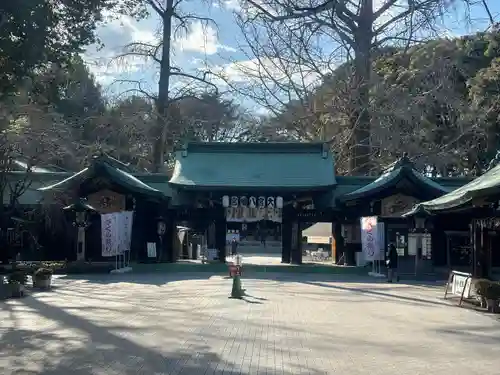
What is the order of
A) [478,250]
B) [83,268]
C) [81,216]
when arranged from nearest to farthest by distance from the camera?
1. [478,250]
2. [81,216]
3. [83,268]

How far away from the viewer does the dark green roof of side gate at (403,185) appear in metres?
27.9

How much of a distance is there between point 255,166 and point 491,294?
1896 cm

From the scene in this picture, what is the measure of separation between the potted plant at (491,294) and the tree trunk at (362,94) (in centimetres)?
2014

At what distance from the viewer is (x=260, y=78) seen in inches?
1487

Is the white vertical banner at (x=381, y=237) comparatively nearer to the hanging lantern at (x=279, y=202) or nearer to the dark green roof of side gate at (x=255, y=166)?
the dark green roof of side gate at (x=255, y=166)

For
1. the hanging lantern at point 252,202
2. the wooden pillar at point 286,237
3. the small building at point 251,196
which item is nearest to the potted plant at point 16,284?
the small building at point 251,196

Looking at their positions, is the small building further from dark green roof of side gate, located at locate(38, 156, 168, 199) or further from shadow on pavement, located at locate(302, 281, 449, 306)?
shadow on pavement, located at locate(302, 281, 449, 306)

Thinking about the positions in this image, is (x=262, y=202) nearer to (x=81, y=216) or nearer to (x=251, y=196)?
(x=251, y=196)

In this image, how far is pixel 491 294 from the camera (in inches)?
600

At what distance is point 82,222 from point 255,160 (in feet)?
33.9

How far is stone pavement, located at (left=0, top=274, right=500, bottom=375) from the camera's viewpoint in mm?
8938

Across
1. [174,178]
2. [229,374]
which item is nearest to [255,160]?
[174,178]

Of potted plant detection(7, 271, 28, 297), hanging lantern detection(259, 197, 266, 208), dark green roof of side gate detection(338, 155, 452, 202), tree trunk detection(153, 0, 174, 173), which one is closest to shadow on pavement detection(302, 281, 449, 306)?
dark green roof of side gate detection(338, 155, 452, 202)

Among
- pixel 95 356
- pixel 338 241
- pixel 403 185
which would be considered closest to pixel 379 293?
pixel 403 185
